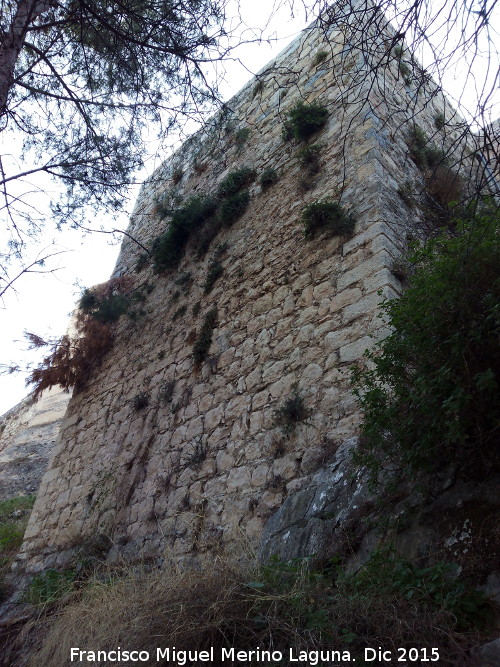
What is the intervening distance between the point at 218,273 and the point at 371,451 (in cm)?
329

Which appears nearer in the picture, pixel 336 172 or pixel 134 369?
pixel 336 172

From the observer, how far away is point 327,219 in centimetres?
438

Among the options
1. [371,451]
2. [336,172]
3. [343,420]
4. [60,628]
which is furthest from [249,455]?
[336,172]

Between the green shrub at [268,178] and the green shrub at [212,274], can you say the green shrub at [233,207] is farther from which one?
the green shrub at [212,274]

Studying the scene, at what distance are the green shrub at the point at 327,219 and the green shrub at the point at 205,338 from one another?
1360 millimetres

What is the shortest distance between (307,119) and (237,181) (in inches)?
47.8

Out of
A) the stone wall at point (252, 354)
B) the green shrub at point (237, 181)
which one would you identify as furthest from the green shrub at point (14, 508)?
the green shrub at point (237, 181)

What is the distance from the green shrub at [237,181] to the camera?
6145mm

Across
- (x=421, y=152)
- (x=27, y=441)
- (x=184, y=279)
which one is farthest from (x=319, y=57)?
(x=27, y=441)

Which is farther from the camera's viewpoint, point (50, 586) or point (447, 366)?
point (50, 586)

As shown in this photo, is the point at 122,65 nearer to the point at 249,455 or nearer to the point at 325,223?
the point at 325,223

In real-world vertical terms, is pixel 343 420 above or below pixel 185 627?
above

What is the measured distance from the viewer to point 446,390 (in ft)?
7.02

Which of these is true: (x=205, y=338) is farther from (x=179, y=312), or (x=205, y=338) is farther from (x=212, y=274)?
(x=179, y=312)
